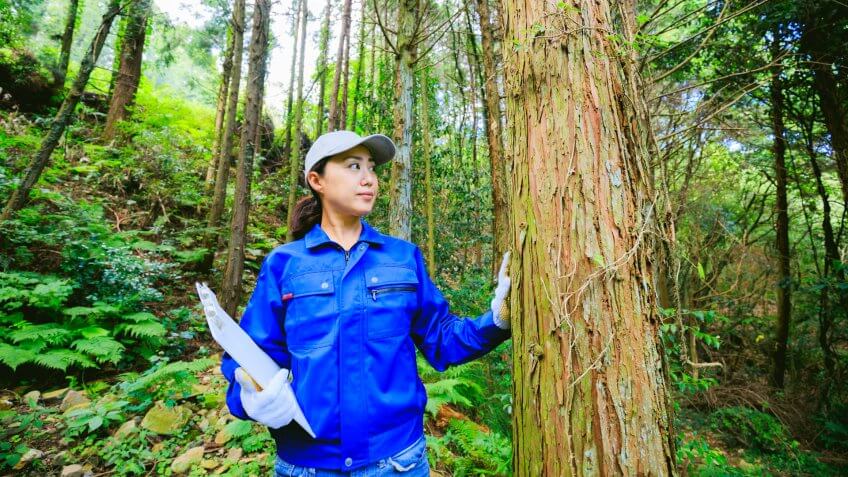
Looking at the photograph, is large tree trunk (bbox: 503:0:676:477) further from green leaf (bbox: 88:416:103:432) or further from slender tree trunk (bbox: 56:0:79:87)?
slender tree trunk (bbox: 56:0:79:87)

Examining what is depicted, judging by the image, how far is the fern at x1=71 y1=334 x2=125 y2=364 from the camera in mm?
4633

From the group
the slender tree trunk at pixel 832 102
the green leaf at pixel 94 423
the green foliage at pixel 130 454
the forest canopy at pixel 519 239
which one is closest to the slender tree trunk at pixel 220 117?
the forest canopy at pixel 519 239

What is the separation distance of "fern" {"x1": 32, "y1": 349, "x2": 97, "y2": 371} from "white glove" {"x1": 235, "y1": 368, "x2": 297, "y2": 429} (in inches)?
172

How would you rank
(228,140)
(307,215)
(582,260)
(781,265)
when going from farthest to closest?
1. (781,265)
2. (228,140)
3. (307,215)
4. (582,260)

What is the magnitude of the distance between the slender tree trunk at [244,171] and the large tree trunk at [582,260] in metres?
5.94

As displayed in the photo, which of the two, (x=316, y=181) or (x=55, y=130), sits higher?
(x=55, y=130)

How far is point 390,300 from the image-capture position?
1.76 meters

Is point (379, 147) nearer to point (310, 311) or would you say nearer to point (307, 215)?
point (307, 215)

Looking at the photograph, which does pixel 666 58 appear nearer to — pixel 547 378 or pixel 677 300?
pixel 677 300

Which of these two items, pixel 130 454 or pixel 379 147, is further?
pixel 130 454

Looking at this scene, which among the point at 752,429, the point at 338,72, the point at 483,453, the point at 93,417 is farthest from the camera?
the point at 338,72

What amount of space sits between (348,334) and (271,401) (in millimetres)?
368

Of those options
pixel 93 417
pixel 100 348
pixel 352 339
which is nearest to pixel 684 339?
pixel 352 339

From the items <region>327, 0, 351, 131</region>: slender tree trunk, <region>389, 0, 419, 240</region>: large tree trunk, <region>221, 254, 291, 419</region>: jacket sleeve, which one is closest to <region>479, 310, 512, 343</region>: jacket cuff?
<region>221, 254, 291, 419</region>: jacket sleeve
